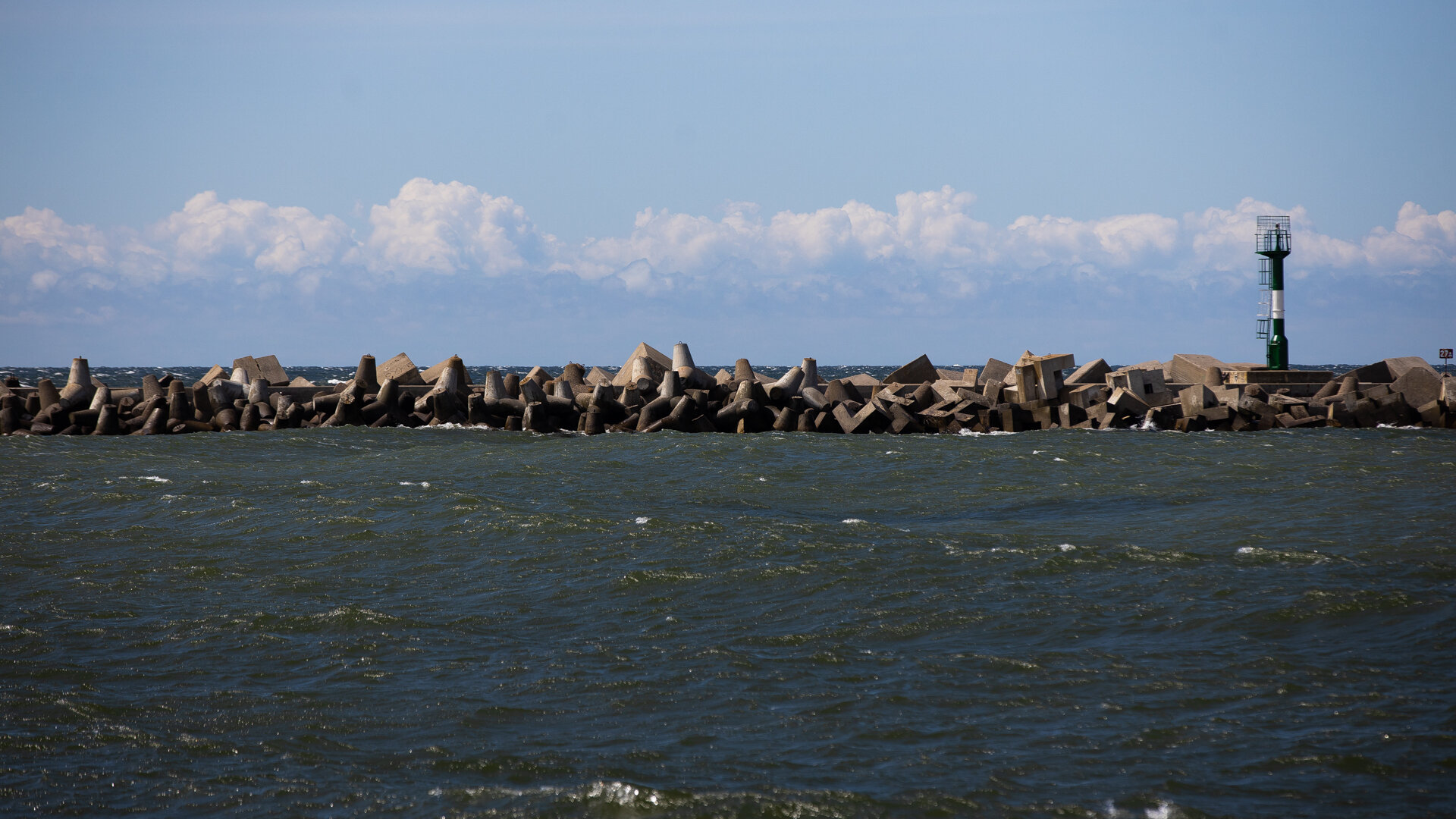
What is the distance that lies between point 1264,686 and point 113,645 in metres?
6.35

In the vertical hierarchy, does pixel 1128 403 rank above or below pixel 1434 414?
above

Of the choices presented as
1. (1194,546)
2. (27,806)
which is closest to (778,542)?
(1194,546)

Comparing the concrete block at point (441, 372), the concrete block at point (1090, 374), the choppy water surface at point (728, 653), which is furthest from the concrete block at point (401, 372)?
the concrete block at point (1090, 374)

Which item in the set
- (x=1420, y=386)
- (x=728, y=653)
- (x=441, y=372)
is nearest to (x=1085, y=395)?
(x=1420, y=386)

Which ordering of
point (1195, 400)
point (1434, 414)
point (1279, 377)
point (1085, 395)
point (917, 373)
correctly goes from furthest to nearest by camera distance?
point (1279, 377) → point (917, 373) → point (1434, 414) → point (1085, 395) → point (1195, 400)

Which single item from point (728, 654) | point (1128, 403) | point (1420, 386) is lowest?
point (728, 654)

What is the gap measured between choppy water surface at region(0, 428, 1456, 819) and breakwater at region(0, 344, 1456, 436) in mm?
9352

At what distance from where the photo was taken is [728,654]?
20.6 feet

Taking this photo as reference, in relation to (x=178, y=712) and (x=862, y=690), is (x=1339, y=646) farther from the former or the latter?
(x=178, y=712)

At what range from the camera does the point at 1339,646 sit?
20.6 feet

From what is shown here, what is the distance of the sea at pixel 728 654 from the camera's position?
4492mm

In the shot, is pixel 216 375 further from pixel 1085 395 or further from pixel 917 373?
pixel 1085 395

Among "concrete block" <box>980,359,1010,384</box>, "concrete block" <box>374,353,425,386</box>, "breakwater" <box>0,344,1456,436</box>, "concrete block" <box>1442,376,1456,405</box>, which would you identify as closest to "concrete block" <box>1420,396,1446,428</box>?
"breakwater" <box>0,344,1456,436</box>

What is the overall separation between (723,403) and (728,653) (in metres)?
16.4
